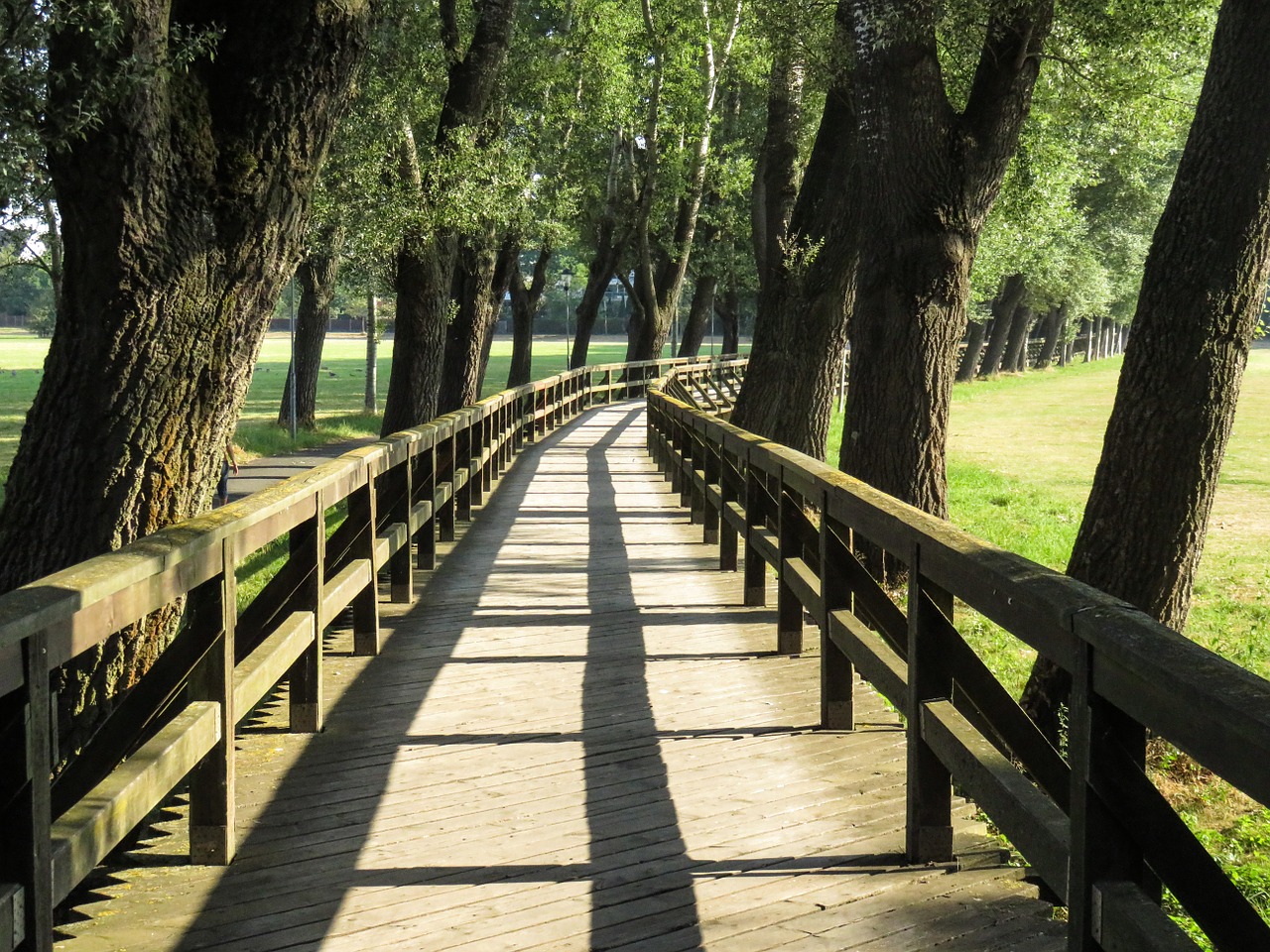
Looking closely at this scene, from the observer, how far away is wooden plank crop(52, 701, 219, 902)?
335 cm

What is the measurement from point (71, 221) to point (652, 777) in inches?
139

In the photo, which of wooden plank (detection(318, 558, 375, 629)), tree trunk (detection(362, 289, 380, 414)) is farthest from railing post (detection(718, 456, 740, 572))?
tree trunk (detection(362, 289, 380, 414))

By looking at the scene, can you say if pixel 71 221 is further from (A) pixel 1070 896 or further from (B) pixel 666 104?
(B) pixel 666 104

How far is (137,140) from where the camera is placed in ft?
21.1

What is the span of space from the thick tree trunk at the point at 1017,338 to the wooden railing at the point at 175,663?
180 ft

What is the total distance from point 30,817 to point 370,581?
14.4ft

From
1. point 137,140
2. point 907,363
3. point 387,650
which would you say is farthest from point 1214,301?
point 137,140

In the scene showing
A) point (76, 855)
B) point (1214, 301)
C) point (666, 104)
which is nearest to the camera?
point (76, 855)

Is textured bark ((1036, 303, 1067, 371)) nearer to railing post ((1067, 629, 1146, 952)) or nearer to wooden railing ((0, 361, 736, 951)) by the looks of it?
wooden railing ((0, 361, 736, 951))

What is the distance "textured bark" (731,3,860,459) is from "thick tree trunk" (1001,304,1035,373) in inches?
1760

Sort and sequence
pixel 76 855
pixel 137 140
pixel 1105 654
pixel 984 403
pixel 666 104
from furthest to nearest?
pixel 984 403 < pixel 666 104 < pixel 137 140 < pixel 76 855 < pixel 1105 654

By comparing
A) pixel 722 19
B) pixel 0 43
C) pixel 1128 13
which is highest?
pixel 722 19

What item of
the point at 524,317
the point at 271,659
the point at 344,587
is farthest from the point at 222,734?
the point at 524,317

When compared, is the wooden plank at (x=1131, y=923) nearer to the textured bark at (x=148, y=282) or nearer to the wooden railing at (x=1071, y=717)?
the wooden railing at (x=1071, y=717)
